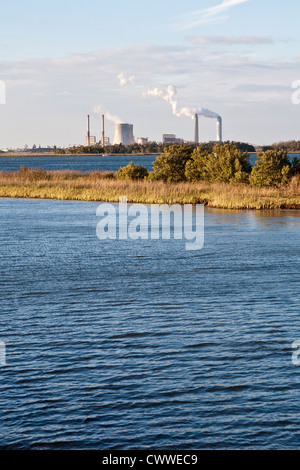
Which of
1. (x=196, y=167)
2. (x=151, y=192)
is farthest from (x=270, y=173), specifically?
(x=196, y=167)

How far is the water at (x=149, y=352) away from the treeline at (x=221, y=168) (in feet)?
101

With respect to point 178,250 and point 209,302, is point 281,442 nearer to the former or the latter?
point 209,302

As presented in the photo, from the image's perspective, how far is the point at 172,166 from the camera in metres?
71.1

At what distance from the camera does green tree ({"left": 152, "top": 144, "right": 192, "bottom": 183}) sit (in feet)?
231

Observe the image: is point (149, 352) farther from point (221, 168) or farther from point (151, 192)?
point (221, 168)

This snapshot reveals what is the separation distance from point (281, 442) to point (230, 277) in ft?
44.9

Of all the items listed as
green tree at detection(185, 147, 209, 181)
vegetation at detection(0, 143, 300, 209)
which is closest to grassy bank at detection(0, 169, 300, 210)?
vegetation at detection(0, 143, 300, 209)

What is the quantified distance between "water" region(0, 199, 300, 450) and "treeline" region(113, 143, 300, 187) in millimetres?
30771

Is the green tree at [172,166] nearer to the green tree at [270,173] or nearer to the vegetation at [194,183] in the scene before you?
the vegetation at [194,183]

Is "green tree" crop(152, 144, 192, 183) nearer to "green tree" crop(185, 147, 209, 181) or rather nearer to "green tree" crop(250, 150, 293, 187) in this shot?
"green tree" crop(185, 147, 209, 181)

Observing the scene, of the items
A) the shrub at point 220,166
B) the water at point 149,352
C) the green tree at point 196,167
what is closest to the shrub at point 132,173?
the green tree at point 196,167

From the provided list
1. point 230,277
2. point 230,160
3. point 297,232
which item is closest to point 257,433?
point 230,277

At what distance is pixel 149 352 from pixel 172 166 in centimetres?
Answer: 5628

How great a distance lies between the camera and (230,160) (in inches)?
2552
